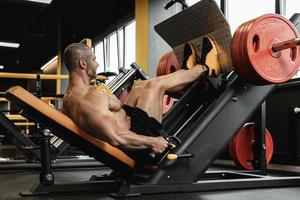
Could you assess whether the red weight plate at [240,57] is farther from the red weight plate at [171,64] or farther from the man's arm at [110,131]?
the red weight plate at [171,64]

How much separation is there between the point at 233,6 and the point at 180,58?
2.39 metres

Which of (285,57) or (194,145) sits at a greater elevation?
(285,57)

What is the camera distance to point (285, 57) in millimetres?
2254

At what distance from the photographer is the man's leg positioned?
211 cm

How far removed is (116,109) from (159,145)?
0.95ft

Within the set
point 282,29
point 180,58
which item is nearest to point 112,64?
point 180,58

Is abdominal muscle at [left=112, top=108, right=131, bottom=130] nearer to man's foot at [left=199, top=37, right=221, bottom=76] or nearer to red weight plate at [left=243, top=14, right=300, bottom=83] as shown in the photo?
man's foot at [left=199, top=37, right=221, bottom=76]

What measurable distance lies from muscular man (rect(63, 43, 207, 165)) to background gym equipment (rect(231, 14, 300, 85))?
0.36 m

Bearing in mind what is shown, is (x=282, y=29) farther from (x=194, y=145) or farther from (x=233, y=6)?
(x=233, y=6)

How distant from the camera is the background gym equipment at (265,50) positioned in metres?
2.11

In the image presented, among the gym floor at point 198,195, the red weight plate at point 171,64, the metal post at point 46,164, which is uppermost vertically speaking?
the red weight plate at point 171,64

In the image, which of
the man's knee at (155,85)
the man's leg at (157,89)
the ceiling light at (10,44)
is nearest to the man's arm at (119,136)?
the man's leg at (157,89)

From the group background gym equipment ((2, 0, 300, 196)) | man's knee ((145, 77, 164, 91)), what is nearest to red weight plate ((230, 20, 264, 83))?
background gym equipment ((2, 0, 300, 196))

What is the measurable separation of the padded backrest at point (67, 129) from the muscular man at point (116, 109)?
1.5 inches
